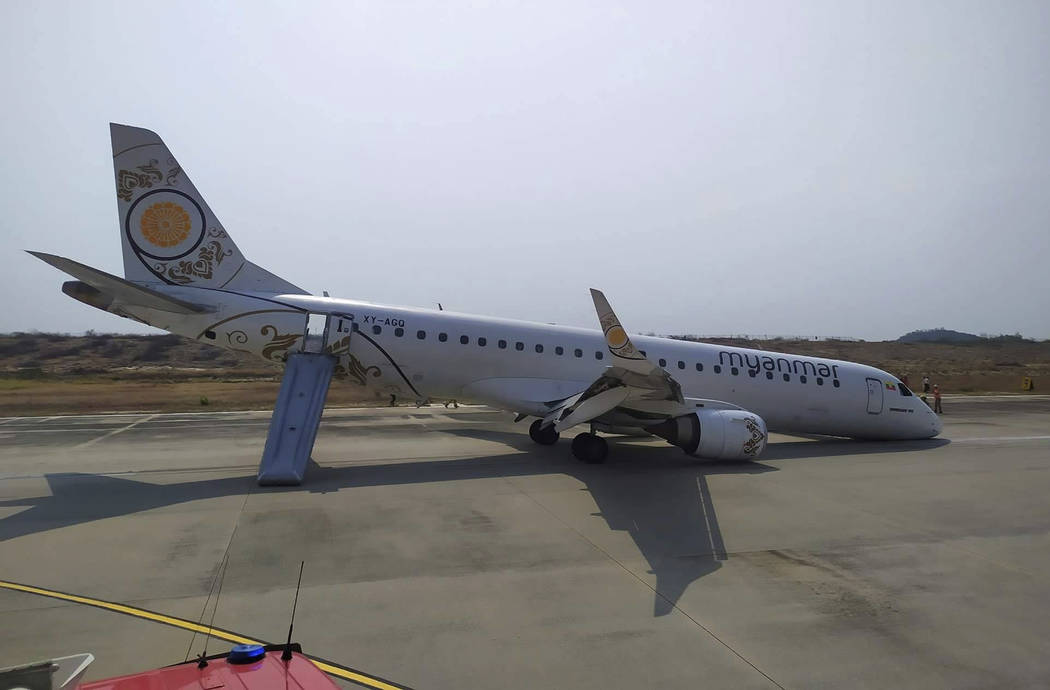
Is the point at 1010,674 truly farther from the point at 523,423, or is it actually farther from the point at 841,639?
the point at 523,423

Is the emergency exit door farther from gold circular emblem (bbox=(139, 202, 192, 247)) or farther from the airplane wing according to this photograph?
gold circular emblem (bbox=(139, 202, 192, 247))

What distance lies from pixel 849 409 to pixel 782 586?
487 inches

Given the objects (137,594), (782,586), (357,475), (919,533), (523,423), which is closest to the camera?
(137,594)

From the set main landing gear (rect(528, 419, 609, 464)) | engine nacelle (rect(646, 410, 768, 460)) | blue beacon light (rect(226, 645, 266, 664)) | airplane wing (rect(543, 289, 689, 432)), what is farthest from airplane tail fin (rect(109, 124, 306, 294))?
blue beacon light (rect(226, 645, 266, 664))

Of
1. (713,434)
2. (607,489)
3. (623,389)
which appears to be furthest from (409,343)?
(713,434)

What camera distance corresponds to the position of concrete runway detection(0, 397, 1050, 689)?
5.17 metres

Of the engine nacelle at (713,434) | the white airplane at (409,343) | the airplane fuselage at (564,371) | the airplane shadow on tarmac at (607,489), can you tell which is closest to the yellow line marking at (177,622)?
the airplane shadow on tarmac at (607,489)

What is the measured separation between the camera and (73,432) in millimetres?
18469

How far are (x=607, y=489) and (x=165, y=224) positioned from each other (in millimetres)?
11463

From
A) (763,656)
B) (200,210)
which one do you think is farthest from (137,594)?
(200,210)

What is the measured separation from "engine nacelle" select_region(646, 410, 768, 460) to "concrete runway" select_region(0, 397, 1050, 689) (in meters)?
0.46

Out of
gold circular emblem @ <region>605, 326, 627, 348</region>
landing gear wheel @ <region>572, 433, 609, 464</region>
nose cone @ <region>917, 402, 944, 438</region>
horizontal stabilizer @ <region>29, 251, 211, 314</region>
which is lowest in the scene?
landing gear wheel @ <region>572, 433, 609, 464</region>

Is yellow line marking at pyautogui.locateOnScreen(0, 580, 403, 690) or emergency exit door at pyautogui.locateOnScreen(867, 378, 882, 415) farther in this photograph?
emergency exit door at pyautogui.locateOnScreen(867, 378, 882, 415)

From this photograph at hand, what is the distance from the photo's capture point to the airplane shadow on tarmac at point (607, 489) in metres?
8.05
